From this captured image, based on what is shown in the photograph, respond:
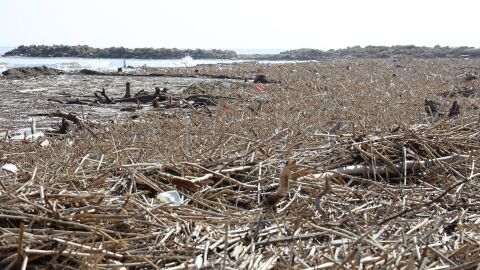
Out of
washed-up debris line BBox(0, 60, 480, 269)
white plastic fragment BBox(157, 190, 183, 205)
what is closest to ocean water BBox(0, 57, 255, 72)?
washed-up debris line BBox(0, 60, 480, 269)

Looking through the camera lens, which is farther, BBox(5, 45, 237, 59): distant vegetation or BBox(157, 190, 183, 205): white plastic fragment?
BBox(5, 45, 237, 59): distant vegetation

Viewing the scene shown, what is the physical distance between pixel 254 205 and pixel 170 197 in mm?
468

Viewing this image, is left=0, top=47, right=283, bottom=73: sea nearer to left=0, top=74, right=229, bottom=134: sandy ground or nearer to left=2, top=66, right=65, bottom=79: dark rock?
left=2, top=66, right=65, bottom=79: dark rock

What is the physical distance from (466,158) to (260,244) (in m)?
1.99

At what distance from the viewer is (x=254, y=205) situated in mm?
2863

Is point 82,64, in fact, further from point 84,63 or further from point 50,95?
point 50,95

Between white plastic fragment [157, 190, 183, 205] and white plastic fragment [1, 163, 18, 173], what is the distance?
1.06m

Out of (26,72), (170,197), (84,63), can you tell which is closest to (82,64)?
(84,63)

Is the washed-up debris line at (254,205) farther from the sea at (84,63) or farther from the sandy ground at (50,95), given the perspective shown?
the sea at (84,63)

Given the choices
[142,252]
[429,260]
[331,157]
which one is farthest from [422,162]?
[142,252]

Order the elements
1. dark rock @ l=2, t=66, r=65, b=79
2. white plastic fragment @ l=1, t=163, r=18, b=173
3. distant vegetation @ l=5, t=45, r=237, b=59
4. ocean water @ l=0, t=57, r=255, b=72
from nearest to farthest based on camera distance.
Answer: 1. white plastic fragment @ l=1, t=163, r=18, b=173
2. dark rock @ l=2, t=66, r=65, b=79
3. ocean water @ l=0, t=57, r=255, b=72
4. distant vegetation @ l=5, t=45, r=237, b=59

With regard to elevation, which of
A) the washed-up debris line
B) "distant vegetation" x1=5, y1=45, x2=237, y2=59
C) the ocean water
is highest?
"distant vegetation" x1=5, y1=45, x2=237, y2=59

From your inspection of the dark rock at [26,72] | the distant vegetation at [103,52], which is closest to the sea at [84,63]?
the distant vegetation at [103,52]

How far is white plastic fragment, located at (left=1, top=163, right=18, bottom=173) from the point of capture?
10.7 feet
